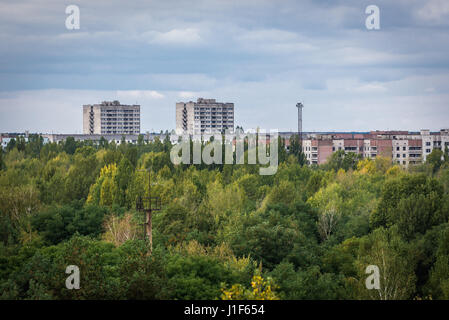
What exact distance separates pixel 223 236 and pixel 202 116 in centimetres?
11391

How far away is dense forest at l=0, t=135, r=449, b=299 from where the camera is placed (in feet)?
66.7

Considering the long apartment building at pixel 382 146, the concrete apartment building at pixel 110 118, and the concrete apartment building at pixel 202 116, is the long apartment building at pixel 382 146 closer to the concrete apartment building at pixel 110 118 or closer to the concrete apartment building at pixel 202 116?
the concrete apartment building at pixel 202 116

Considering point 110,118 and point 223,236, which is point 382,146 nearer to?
point 110,118

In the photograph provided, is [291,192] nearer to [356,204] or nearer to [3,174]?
[356,204]

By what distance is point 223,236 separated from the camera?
31.9 meters

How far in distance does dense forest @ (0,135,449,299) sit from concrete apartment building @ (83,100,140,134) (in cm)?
8455

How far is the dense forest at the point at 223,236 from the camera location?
801 inches
